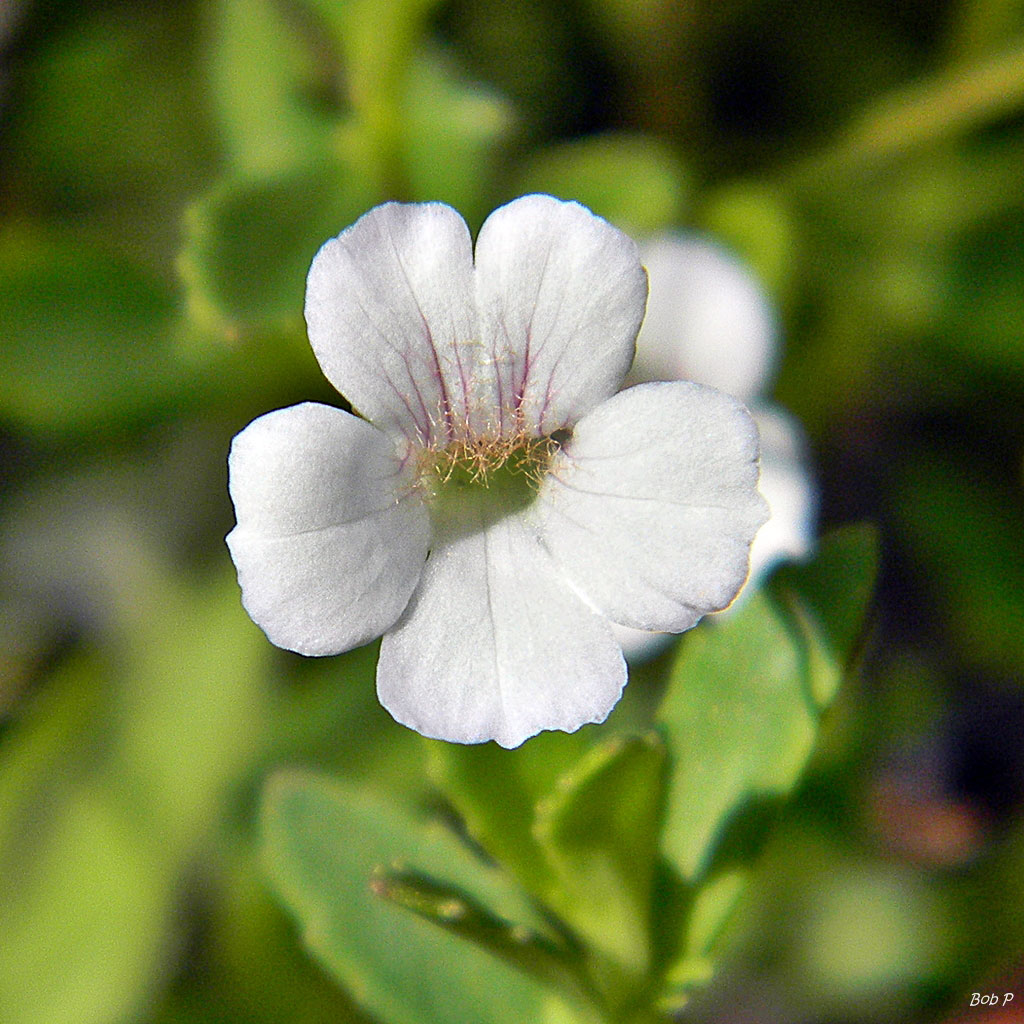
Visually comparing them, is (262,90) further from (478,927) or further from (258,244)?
(478,927)

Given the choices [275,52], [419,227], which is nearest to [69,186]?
[275,52]

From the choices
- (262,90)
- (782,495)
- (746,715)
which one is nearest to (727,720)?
(746,715)

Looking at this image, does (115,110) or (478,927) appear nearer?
(478,927)

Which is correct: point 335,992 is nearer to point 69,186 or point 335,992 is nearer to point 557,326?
point 557,326

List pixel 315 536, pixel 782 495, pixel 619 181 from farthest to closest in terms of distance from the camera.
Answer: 1. pixel 619 181
2. pixel 782 495
3. pixel 315 536

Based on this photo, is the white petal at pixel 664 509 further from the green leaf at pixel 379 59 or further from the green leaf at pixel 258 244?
the green leaf at pixel 379 59

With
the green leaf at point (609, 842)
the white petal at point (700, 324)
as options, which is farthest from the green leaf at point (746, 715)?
the white petal at point (700, 324)

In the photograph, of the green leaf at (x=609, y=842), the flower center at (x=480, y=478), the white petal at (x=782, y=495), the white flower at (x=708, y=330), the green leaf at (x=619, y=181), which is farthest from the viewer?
the green leaf at (x=619, y=181)
